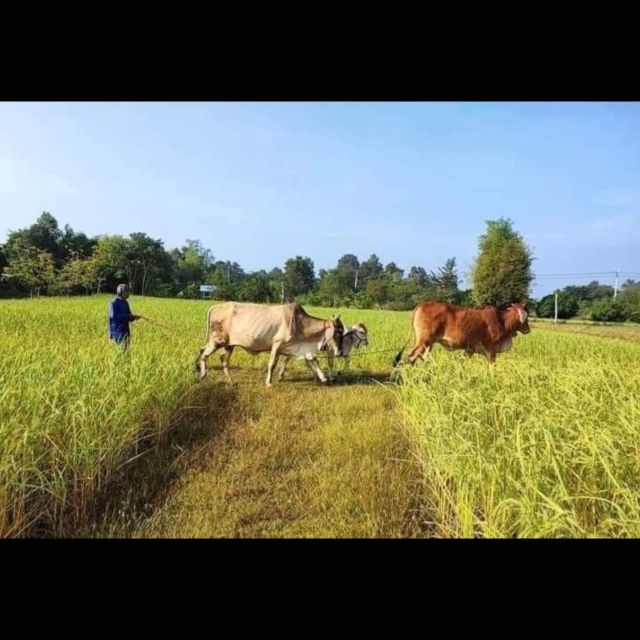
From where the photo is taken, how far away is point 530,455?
7.36ft

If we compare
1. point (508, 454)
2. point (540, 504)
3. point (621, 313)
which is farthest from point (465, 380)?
point (621, 313)

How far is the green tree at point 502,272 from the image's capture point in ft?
25.4

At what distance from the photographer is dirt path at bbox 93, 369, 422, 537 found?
228 centimetres

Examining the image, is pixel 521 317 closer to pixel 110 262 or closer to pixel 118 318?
pixel 118 318

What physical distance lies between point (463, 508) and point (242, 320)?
418cm

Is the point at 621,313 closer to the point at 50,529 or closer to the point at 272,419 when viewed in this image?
the point at 272,419

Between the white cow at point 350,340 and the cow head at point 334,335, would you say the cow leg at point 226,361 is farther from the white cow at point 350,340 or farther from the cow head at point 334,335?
the cow head at point 334,335

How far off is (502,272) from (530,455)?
6.32 metres

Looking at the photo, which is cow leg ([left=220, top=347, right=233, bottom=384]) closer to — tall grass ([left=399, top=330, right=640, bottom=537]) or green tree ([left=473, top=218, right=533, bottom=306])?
tall grass ([left=399, top=330, right=640, bottom=537])

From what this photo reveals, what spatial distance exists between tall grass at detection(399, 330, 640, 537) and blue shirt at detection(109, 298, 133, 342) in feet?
11.9

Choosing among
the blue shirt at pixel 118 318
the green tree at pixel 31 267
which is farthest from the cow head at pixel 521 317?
the green tree at pixel 31 267

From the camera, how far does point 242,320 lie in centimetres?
570

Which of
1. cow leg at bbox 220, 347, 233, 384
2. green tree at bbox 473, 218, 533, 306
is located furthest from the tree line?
cow leg at bbox 220, 347, 233, 384

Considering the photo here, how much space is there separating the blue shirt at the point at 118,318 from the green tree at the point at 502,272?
6389 mm
